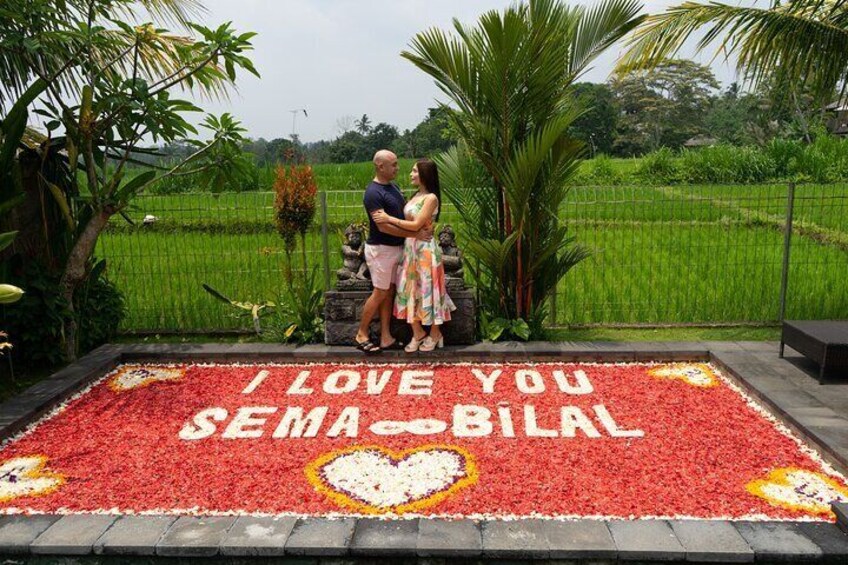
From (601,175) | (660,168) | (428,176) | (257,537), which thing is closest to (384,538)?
(257,537)

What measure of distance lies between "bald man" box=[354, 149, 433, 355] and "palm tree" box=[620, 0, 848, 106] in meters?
3.06

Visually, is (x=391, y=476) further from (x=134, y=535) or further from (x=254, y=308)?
(x=254, y=308)

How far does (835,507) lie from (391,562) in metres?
2.14

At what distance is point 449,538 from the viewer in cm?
322

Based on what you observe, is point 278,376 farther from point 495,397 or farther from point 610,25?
point 610,25

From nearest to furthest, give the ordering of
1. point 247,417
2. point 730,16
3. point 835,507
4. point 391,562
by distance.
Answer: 1. point 391,562
2. point 835,507
3. point 247,417
4. point 730,16

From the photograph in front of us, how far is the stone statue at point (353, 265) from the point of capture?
21.3 ft

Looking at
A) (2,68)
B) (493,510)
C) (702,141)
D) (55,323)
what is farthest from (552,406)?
(702,141)

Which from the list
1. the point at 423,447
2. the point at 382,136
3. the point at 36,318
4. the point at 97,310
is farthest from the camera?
the point at 382,136

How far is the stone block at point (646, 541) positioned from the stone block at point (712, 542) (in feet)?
0.14

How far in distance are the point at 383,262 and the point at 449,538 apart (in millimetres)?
3221

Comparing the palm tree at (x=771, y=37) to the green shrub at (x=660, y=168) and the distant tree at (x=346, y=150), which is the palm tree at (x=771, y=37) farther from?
the distant tree at (x=346, y=150)

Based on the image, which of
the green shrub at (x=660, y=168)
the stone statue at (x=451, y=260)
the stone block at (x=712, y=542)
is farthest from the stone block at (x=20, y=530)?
the green shrub at (x=660, y=168)

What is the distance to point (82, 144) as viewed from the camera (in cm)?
596
